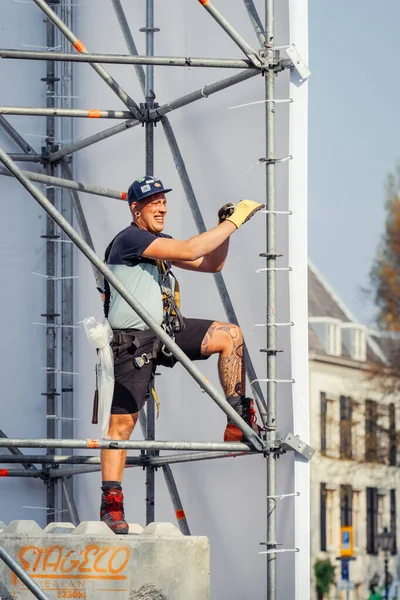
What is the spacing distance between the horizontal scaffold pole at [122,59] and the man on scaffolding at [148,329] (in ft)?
2.29

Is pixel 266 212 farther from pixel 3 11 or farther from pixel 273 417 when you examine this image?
pixel 3 11

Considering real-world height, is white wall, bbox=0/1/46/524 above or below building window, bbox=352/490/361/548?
above

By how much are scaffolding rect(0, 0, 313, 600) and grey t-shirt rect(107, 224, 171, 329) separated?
0.36 m

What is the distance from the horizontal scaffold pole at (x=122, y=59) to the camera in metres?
8.54

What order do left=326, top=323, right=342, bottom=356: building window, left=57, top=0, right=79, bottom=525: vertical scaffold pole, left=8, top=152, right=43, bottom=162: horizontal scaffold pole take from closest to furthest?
left=57, top=0, right=79, bottom=525: vertical scaffold pole < left=8, top=152, right=43, bottom=162: horizontal scaffold pole < left=326, top=323, right=342, bottom=356: building window

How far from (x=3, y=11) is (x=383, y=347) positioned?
4674cm

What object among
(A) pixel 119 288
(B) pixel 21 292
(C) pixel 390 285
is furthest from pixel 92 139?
(C) pixel 390 285

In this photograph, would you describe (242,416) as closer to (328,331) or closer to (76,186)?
(76,186)

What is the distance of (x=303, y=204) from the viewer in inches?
353

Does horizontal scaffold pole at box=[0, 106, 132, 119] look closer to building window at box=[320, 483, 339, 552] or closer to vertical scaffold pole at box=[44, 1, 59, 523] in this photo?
vertical scaffold pole at box=[44, 1, 59, 523]

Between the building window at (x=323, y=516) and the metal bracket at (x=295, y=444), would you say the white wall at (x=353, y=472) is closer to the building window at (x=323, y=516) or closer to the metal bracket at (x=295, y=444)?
the building window at (x=323, y=516)

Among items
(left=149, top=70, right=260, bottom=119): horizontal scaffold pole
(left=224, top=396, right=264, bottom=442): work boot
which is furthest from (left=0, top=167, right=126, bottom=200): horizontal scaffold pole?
(left=224, top=396, right=264, bottom=442): work boot

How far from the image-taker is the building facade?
5528cm

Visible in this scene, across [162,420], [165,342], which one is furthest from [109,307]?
[162,420]
